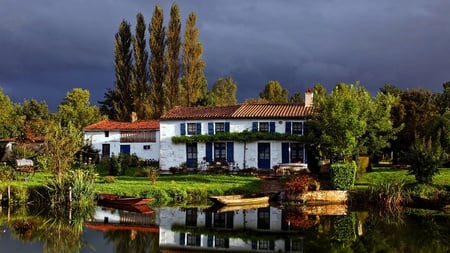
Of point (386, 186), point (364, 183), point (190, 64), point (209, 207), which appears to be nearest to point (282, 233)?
point (209, 207)

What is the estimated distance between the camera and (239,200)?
29.9 meters

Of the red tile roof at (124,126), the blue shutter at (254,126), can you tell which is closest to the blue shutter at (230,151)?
the blue shutter at (254,126)

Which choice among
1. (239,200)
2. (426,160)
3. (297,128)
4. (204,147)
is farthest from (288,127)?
(426,160)

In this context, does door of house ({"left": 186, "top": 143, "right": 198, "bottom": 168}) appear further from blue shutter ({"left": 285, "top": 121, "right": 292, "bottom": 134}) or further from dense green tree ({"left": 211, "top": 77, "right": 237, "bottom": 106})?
dense green tree ({"left": 211, "top": 77, "right": 237, "bottom": 106})

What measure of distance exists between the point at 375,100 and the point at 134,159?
71.9 ft

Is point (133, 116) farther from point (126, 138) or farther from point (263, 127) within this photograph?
point (263, 127)

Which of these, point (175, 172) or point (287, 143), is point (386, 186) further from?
point (175, 172)

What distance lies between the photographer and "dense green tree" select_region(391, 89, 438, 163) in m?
43.2

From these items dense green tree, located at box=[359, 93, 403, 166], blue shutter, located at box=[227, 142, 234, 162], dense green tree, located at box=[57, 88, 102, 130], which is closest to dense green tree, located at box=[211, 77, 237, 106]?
dense green tree, located at box=[57, 88, 102, 130]

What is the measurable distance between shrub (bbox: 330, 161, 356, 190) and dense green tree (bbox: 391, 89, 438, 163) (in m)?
13.4

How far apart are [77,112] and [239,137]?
33.3m

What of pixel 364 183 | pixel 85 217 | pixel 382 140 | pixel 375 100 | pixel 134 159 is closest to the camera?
pixel 85 217

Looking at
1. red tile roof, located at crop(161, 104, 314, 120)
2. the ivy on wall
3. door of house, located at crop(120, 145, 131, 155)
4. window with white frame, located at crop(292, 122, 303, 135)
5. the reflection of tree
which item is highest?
red tile roof, located at crop(161, 104, 314, 120)

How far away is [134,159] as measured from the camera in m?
47.3
